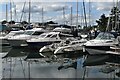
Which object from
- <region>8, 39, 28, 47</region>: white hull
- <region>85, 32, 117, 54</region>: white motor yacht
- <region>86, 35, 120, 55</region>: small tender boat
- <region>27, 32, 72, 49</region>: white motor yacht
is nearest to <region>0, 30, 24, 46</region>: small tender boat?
<region>8, 39, 28, 47</region>: white hull

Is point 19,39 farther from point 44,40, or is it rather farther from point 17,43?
point 44,40

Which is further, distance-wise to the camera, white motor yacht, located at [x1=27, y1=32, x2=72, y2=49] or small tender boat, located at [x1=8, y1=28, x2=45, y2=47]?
small tender boat, located at [x1=8, y1=28, x2=45, y2=47]

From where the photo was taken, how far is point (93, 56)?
80.9 ft

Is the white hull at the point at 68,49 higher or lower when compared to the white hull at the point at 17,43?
lower

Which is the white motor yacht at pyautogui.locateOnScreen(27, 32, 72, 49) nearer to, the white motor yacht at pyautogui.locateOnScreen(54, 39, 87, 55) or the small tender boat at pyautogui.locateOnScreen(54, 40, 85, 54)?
the white motor yacht at pyautogui.locateOnScreen(54, 39, 87, 55)

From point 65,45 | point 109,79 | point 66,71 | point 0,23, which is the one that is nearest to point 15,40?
point 65,45

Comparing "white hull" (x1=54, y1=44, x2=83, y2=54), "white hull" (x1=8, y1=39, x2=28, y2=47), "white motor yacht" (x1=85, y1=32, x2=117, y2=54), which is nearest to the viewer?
"white motor yacht" (x1=85, y1=32, x2=117, y2=54)

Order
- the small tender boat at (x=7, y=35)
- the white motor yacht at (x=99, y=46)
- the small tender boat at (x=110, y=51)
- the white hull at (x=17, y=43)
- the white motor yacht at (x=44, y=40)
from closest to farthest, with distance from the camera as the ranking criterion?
the small tender boat at (x=110, y=51), the white motor yacht at (x=99, y=46), the white motor yacht at (x=44, y=40), the white hull at (x=17, y=43), the small tender boat at (x=7, y=35)

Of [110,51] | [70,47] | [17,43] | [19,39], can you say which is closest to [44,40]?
[19,39]

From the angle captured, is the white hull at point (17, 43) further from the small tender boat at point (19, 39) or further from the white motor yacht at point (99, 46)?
the white motor yacht at point (99, 46)

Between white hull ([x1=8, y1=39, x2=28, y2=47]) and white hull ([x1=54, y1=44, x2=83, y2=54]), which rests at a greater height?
white hull ([x1=8, y1=39, x2=28, y2=47])

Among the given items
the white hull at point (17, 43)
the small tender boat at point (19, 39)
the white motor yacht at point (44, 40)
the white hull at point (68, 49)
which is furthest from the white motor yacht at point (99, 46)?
the white hull at point (17, 43)

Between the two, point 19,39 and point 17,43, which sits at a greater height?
point 19,39

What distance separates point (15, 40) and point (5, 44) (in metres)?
4.19
